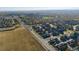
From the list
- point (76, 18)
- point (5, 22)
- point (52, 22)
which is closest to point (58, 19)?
point (52, 22)

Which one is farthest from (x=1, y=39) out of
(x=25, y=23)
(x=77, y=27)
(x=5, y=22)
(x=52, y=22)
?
(x=77, y=27)

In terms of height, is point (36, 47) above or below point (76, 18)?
below
